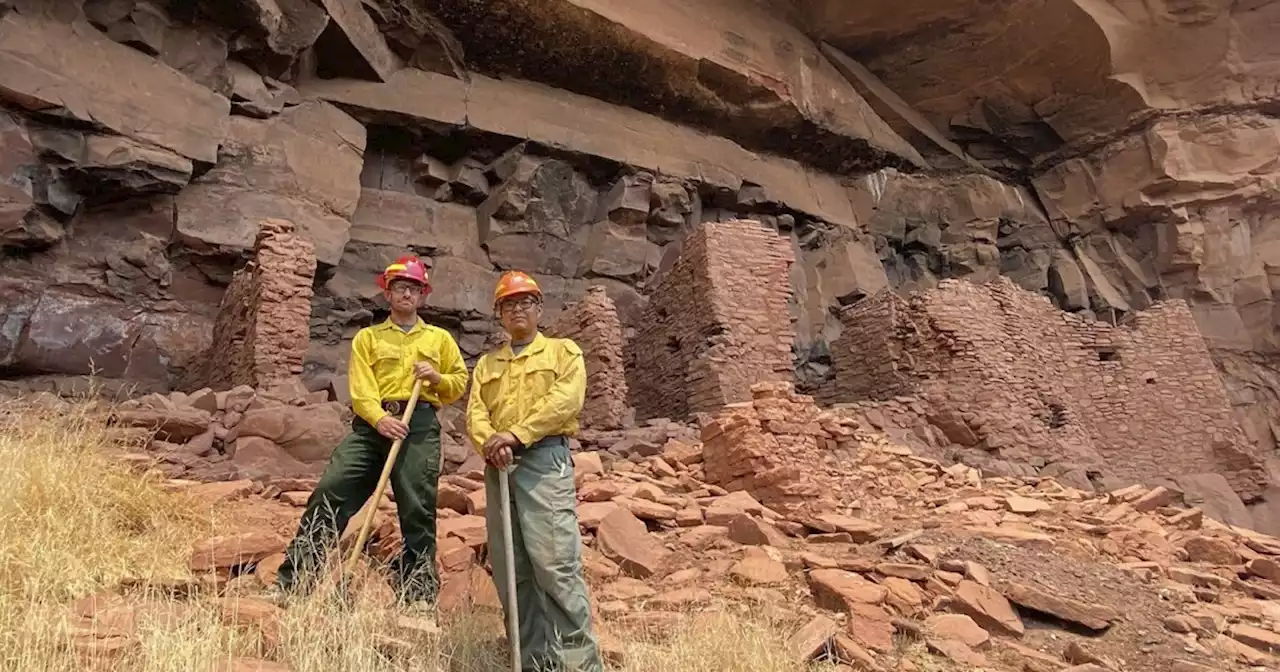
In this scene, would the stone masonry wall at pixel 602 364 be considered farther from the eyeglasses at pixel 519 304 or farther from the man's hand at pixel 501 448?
the man's hand at pixel 501 448

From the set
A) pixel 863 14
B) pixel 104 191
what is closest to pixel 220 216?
pixel 104 191

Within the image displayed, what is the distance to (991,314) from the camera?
12.4 m

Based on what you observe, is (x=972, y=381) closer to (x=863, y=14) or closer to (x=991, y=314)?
(x=991, y=314)

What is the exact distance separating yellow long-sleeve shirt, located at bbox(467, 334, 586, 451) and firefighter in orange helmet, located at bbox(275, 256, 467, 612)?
50cm

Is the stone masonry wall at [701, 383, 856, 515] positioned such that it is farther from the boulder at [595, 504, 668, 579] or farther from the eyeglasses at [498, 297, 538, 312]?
the eyeglasses at [498, 297, 538, 312]

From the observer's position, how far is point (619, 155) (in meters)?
20.8

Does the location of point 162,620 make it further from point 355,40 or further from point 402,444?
point 355,40

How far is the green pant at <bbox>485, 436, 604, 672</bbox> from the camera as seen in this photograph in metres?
3.62

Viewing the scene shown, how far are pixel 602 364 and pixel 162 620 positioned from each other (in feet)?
24.3

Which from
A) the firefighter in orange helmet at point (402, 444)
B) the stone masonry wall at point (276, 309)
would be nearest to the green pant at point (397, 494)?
the firefighter in orange helmet at point (402, 444)

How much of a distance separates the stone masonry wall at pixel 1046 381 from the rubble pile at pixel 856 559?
9.60 ft

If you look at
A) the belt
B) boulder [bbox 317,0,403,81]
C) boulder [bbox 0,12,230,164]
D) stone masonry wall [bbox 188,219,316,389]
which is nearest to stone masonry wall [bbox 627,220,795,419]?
stone masonry wall [bbox 188,219,316,389]

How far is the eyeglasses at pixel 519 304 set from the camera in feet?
13.6

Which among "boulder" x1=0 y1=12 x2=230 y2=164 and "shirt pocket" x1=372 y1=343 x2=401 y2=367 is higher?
"boulder" x1=0 y1=12 x2=230 y2=164
